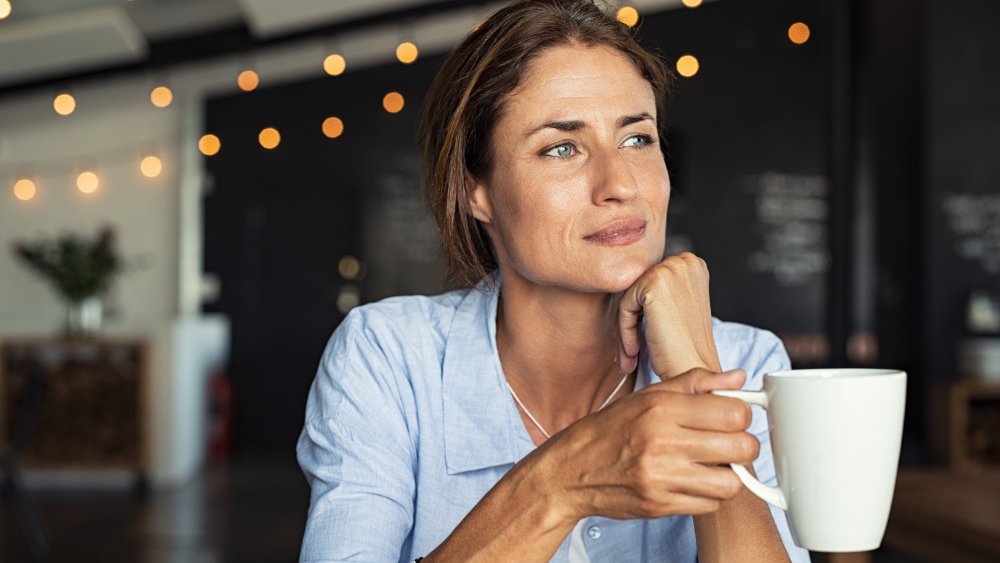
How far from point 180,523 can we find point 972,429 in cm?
375

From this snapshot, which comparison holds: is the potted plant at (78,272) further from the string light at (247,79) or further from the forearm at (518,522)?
the forearm at (518,522)

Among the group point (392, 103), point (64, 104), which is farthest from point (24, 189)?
point (392, 103)

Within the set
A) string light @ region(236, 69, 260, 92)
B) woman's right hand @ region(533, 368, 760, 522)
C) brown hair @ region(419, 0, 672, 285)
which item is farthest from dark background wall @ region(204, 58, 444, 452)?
woman's right hand @ region(533, 368, 760, 522)

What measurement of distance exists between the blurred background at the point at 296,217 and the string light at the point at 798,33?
3 centimetres

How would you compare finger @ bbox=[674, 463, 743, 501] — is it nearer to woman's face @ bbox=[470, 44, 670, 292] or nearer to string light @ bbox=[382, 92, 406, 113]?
woman's face @ bbox=[470, 44, 670, 292]

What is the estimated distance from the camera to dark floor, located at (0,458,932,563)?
4336mm

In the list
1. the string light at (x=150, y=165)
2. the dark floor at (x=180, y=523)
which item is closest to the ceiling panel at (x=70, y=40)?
the string light at (x=150, y=165)

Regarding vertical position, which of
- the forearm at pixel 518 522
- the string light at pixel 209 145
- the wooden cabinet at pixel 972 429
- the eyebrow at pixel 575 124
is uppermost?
the string light at pixel 209 145

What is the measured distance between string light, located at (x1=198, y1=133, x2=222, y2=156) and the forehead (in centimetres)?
684

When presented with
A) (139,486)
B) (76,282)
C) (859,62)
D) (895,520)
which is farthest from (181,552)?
(859,62)

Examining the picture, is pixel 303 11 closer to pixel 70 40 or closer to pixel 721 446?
pixel 70 40

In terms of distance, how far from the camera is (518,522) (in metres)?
0.94

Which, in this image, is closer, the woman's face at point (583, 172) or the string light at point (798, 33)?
the woman's face at point (583, 172)

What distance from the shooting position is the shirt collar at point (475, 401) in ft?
4.26
